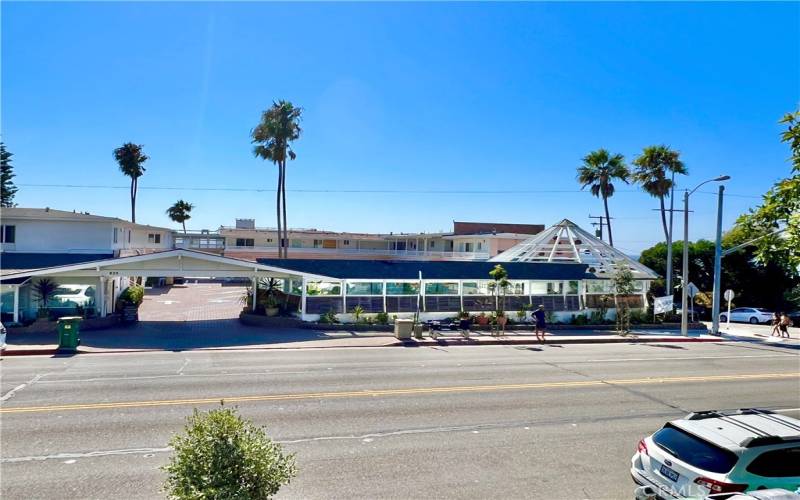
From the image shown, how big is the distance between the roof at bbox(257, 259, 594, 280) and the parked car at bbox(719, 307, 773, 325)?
656 inches

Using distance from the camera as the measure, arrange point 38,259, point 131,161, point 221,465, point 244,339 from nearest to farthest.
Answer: point 221,465, point 244,339, point 38,259, point 131,161

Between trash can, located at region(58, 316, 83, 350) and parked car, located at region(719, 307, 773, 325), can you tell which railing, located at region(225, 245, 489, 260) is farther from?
trash can, located at region(58, 316, 83, 350)

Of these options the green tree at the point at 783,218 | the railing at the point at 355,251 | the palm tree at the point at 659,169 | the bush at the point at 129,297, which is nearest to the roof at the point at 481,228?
the railing at the point at 355,251

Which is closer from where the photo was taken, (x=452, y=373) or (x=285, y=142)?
(x=452, y=373)

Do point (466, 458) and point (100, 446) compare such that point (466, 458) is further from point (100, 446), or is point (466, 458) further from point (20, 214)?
point (20, 214)

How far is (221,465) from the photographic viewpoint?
5484mm

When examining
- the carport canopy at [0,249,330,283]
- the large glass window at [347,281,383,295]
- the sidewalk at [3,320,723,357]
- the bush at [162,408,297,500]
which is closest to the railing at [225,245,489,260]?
the large glass window at [347,281,383,295]

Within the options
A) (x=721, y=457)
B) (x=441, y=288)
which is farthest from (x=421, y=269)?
(x=721, y=457)

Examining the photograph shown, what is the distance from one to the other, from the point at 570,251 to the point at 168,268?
82.4 ft

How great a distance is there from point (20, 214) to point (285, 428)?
26452 millimetres

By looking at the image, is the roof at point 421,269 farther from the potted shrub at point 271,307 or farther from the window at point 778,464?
the window at point 778,464

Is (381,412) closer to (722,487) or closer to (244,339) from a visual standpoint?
(722,487)

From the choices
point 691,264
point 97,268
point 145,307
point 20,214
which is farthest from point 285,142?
point 691,264

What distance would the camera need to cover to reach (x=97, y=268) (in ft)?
79.7
